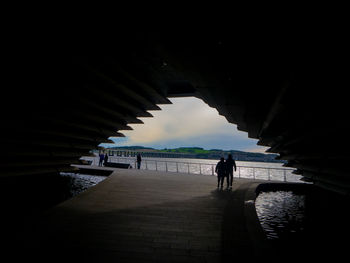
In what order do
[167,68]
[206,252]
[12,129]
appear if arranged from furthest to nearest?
[167,68] < [12,129] < [206,252]

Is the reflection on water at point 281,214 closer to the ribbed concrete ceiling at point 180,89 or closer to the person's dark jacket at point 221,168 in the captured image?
the ribbed concrete ceiling at point 180,89

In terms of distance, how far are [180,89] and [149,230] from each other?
6.95 meters

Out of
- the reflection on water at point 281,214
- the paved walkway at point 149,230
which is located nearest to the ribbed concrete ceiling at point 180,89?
the reflection on water at point 281,214

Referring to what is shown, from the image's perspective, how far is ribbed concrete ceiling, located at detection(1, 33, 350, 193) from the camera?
3.28m

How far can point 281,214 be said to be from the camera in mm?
9516

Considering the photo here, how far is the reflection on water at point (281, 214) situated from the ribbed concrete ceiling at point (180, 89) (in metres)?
2.17

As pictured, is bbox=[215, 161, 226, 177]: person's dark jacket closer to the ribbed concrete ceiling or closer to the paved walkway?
the paved walkway

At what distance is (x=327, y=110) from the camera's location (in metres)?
4.94

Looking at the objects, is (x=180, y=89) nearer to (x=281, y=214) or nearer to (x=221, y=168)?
(x=221, y=168)

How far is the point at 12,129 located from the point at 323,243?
11.0 m

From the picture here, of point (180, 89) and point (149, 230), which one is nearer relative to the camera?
point (149, 230)

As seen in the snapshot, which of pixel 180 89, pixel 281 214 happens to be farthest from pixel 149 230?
pixel 281 214

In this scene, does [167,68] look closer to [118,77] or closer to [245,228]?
[118,77]

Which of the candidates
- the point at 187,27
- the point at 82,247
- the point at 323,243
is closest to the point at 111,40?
the point at 187,27
